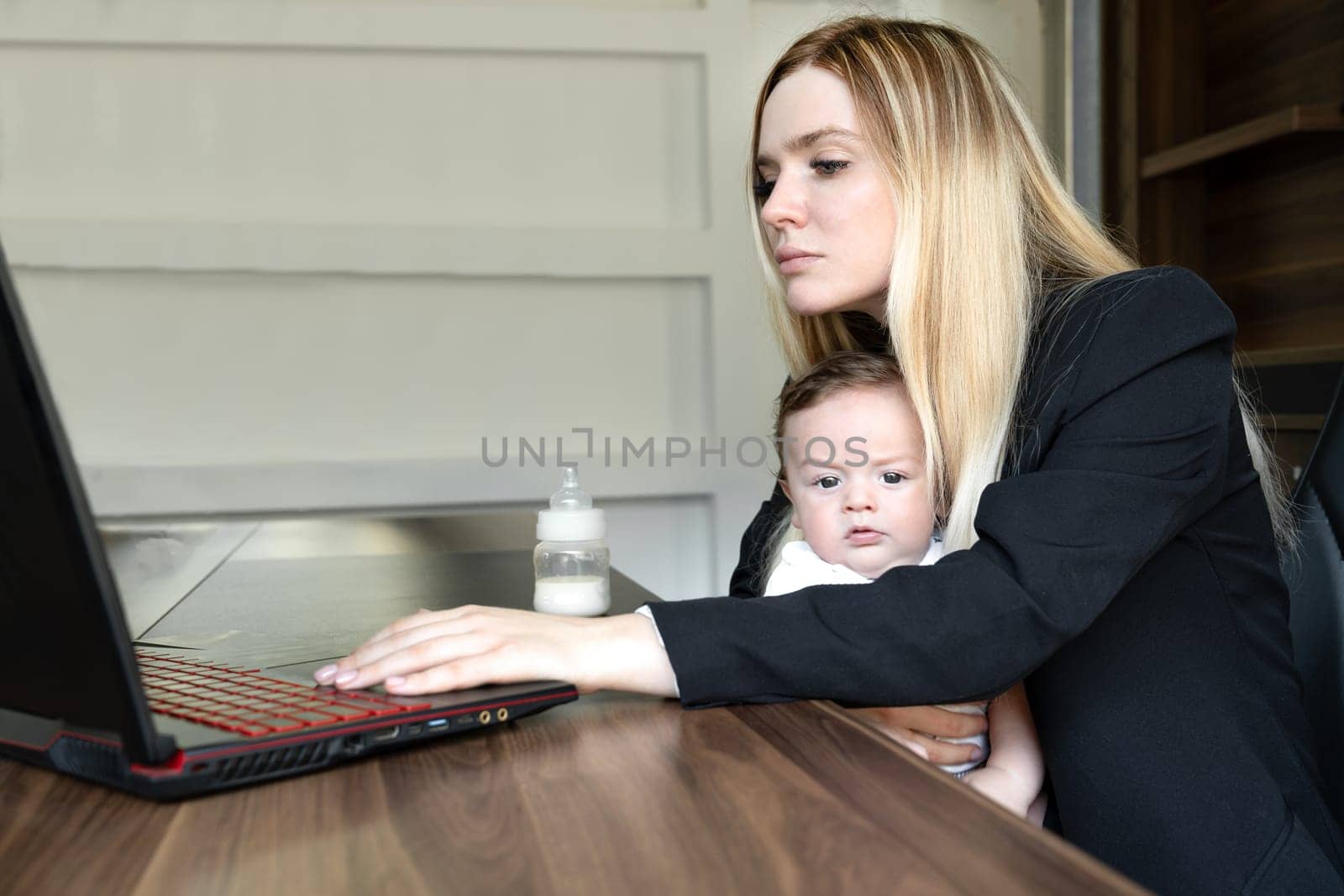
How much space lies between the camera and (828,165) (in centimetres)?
132

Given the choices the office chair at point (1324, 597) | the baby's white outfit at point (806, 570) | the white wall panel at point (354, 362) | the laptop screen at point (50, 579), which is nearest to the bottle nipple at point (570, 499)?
the baby's white outfit at point (806, 570)

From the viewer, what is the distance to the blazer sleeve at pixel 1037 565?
0.82 metres

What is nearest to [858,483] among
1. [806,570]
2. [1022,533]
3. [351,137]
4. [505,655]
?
[806,570]

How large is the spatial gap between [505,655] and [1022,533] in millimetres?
389

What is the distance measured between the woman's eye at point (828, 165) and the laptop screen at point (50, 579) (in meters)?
0.95

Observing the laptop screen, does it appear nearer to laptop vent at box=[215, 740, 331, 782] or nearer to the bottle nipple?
laptop vent at box=[215, 740, 331, 782]

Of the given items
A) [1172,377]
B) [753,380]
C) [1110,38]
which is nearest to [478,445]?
[753,380]

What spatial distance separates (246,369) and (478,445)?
1.59 feet

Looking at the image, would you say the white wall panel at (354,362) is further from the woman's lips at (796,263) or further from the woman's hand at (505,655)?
the woman's hand at (505,655)

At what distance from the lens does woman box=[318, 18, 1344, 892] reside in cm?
83

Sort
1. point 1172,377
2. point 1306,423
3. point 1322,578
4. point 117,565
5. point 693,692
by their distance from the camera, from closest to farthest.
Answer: point 693,692 < point 1172,377 < point 1322,578 < point 117,565 < point 1306,423

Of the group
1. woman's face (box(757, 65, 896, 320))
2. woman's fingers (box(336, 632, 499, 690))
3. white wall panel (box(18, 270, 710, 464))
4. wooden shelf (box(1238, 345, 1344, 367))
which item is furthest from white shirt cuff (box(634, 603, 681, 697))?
white wall panel (box(18, 270, 710, 464))

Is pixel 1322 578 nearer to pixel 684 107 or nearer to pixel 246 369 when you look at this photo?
pixel 684 107

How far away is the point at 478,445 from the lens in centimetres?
246
